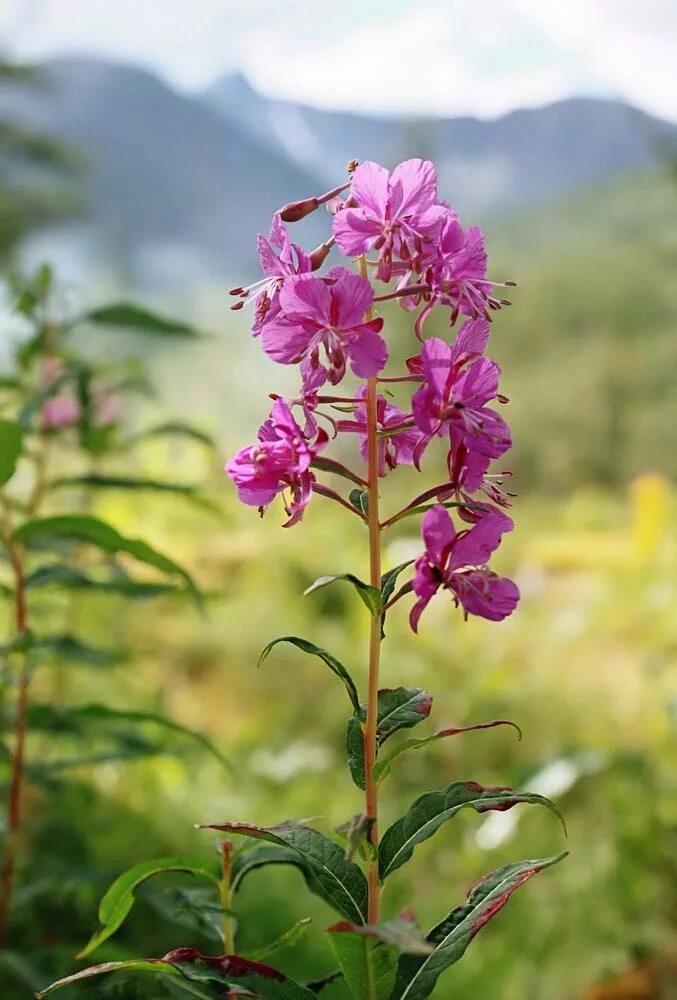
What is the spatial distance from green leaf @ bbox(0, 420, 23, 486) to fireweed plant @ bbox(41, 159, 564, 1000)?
0.21 metres

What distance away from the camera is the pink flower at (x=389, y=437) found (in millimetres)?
470

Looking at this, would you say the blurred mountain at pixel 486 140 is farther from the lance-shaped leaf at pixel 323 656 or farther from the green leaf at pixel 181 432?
the lance-shaped leaf at pixel 323 656

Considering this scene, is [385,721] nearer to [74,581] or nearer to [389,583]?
[389,583]

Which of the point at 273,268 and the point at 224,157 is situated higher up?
the point at 224,157

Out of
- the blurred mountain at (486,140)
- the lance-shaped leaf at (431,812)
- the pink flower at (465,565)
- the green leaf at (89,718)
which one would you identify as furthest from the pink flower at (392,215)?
the blurred mountain at (486,140)

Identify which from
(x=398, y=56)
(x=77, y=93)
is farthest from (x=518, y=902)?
(x=77, y=93)

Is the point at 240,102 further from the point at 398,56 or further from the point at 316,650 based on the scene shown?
the point at 316,650

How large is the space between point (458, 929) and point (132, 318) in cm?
51

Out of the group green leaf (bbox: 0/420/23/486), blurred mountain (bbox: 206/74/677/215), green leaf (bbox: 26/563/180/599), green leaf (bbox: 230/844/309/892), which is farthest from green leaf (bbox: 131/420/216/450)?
blurred mountain (bbox: 206/74/677/215)

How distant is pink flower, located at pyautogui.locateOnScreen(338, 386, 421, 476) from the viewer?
1.54 ft

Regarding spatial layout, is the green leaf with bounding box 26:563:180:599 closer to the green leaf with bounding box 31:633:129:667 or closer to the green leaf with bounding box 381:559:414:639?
the green leaf with bounding box 31:633:129:667

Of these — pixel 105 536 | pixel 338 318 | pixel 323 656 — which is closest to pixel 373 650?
pixel 323 656

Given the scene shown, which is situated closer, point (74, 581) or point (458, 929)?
point (458, 929)

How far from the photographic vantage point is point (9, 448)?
2.06 feet
